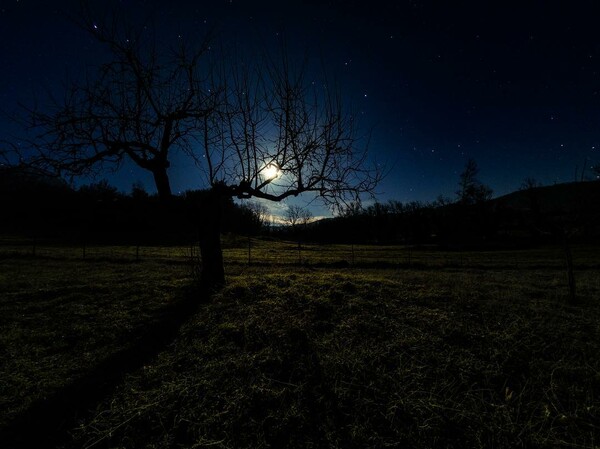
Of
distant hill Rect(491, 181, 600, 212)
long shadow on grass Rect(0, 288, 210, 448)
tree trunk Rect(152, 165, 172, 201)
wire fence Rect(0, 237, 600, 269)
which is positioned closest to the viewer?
long shadow on grass Rect(0, 288, 210, 448)

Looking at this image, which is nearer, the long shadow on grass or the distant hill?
the long shadow on grass

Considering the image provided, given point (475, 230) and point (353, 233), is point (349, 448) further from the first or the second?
point (353, 233)

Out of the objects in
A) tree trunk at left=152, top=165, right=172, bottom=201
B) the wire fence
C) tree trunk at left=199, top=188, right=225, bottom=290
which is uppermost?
tree trunk at left=152, top=165, right=172, bottom=201

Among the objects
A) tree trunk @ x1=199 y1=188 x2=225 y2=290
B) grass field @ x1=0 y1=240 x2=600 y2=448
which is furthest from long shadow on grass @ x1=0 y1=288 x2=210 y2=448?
tree trunk @ x1=199 y1=188 x2=225 y2=290

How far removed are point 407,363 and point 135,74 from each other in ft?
24.6

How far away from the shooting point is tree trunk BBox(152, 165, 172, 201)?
22.1 ft

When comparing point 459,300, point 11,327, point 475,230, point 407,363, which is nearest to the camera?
point 407,363

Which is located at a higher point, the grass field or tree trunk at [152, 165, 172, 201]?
tree trunk at [152, 165, 172, 201]

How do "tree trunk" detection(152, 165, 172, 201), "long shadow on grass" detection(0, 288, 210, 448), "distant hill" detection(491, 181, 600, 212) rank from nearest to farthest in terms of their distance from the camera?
"long shadow on grass" detection(0, 288, 210, 448) → "tree trunk" detection(152, 165, 172, 201) → "distant hill" detection(491, 181, 600, 212)

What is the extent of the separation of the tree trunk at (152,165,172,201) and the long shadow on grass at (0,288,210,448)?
3.61 meters

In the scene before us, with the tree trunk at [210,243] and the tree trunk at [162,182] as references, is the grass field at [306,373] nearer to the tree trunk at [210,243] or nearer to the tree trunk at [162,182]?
the tree trunk at [210,243]

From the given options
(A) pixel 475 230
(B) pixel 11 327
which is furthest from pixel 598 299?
(A) pixel 475 230

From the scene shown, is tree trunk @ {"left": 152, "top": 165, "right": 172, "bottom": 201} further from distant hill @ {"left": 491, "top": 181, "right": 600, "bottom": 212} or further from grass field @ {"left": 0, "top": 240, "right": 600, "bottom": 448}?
distant hill @ {"left": 491, "top": 181, "right": 600, "bottom": 212}

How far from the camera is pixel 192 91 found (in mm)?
6395
